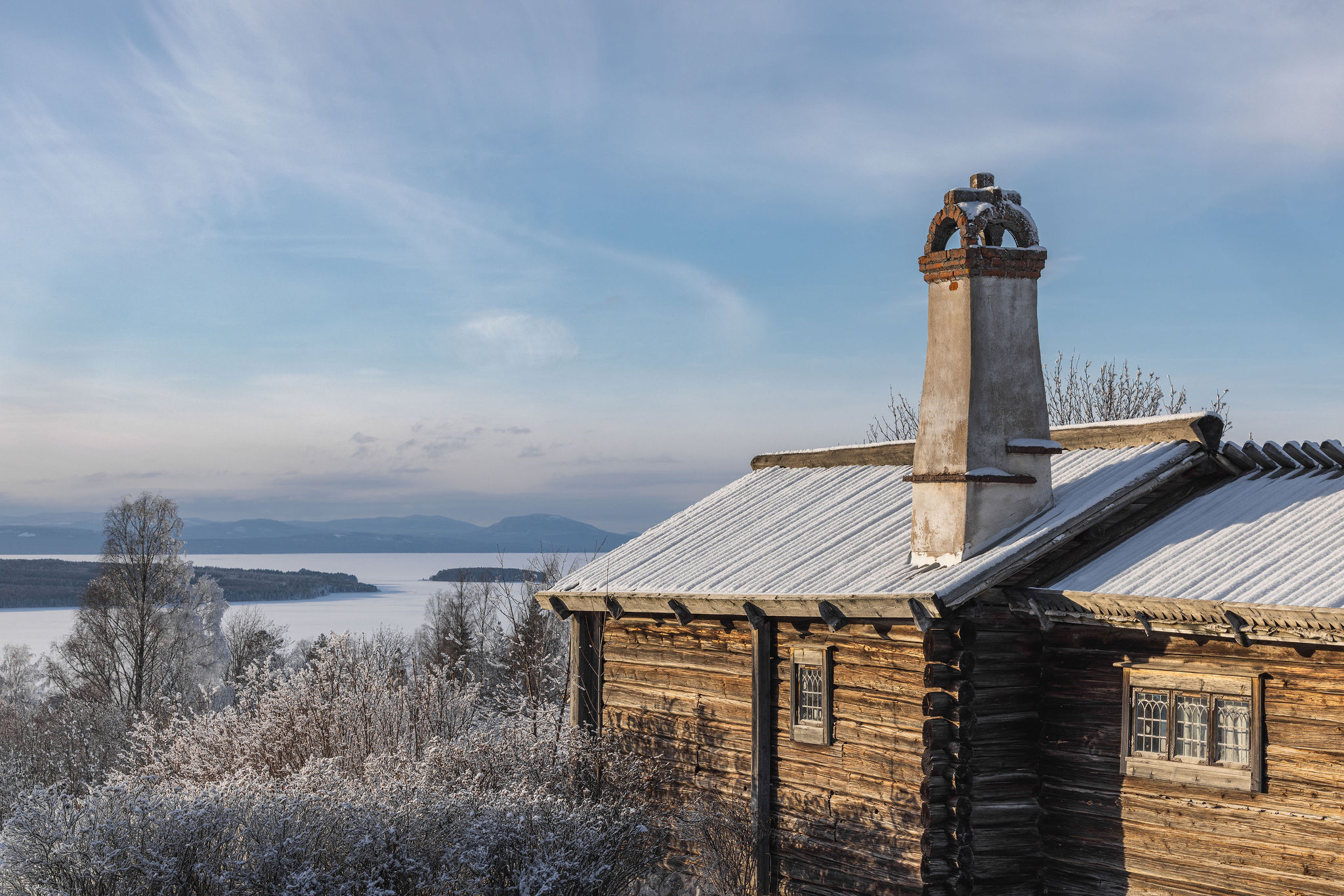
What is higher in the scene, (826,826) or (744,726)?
(744,726)

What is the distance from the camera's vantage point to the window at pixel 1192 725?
922 cm

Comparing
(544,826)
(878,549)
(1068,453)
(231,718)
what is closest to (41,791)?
(544,826)

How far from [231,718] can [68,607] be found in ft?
452

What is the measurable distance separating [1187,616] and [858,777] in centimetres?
388

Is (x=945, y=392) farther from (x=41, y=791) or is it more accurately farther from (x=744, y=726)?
(x=41, y=791)

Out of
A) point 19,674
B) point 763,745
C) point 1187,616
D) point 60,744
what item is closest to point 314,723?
point 763,745

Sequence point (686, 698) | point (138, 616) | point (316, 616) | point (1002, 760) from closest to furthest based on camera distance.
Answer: point (1002, 760), point (686, 698), point (138, 616), point (316, 616)

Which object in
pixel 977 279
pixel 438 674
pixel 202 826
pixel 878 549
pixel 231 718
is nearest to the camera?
pixel 202 826

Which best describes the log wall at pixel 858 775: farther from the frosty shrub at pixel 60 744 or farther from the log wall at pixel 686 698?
the frosty shrub at pixel 60 744

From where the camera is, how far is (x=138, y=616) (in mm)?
39500

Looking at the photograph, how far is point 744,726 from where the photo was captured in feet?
42.4

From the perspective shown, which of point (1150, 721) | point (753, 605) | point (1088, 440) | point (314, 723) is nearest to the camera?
point (1150, 721)

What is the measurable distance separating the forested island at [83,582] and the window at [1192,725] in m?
120

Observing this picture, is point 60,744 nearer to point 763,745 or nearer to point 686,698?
point 686,698
